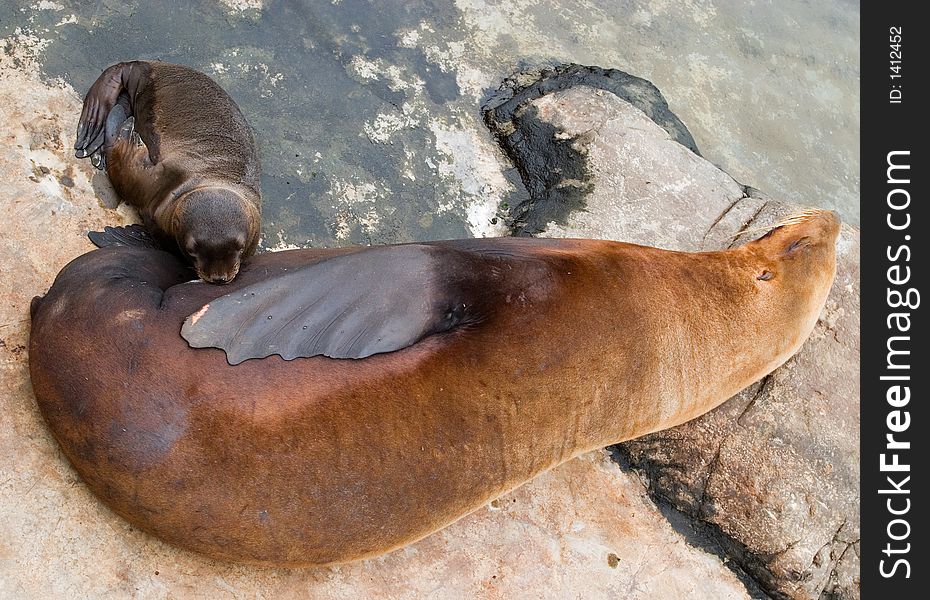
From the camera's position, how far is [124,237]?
→ 3789 millimetres

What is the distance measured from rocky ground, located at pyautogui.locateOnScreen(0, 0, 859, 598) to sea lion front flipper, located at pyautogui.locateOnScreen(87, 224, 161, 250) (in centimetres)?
8

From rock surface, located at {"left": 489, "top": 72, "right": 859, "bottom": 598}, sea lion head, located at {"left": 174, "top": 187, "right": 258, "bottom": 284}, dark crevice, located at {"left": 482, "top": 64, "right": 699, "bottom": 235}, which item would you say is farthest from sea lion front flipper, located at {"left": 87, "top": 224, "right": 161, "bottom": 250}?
rock surface, located at {"left": 489, "top": 72, "right": 859, "bottom": 598}

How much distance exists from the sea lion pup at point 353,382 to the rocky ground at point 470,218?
0.29 metres

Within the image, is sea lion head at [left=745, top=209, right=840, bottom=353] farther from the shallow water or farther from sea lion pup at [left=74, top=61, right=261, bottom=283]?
sea lion pup at [left=74, top=61, right=261, bottom=283]

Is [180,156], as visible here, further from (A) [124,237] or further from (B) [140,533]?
(B) [140,533]

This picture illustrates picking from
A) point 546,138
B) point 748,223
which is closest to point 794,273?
point 748,223

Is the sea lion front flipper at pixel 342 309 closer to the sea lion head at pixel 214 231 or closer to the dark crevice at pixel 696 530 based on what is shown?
the sea lion head at pixel 214 231

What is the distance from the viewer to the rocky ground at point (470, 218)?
3162mm

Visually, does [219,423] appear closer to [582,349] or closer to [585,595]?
[582,349]

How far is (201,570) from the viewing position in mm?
3072

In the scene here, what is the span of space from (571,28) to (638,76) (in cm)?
56

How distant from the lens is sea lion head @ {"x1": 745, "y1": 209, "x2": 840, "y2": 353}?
12.8ft

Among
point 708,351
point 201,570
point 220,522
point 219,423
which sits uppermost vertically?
point 708,351

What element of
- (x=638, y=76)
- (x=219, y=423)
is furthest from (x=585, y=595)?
(x=638, y=76)
